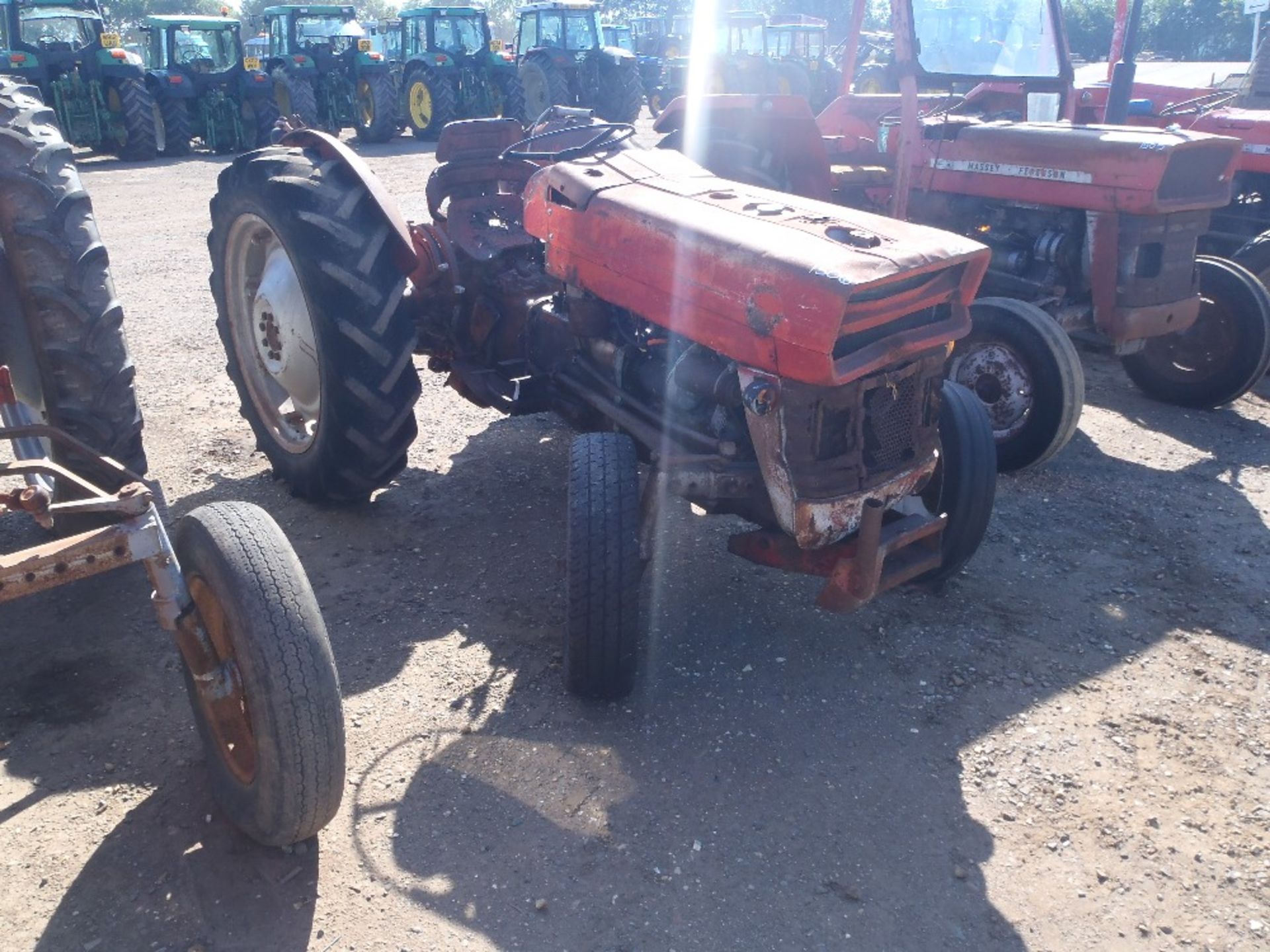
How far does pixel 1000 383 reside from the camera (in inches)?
186

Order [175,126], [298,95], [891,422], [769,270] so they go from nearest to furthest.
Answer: [769,270] → [891,422] → [175,126] → [298,95]

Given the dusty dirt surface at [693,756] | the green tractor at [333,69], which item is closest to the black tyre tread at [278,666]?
the dusty dirt surface at [693,756]

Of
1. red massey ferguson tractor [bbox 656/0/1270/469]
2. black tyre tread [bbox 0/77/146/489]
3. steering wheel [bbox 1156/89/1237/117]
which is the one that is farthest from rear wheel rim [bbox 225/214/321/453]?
steering wheel [bbox 1156/89/1237/117]

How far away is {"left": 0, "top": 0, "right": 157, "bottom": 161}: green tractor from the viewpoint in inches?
559

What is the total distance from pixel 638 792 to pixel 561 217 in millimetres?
1928

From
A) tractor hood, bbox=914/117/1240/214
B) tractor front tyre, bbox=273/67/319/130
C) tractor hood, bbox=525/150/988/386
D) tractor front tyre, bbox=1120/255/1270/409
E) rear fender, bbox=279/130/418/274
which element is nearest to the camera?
tractor hood, bbox=525/150/988/386

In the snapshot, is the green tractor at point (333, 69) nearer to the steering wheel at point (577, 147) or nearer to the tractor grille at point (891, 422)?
the steering wheel at point (577, 147)

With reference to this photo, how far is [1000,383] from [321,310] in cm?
300

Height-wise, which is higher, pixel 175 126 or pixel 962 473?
pixel 175 126

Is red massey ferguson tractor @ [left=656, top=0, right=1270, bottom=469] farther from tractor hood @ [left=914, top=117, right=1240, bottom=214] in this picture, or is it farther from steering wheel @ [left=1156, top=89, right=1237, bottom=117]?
steering wheel @ [left=1156, top=89, right=1237, bottom=117]

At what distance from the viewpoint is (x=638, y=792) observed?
2.71m

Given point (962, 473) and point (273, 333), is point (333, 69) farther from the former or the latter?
point (962, 473)

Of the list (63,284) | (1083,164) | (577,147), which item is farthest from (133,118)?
(1083,164)

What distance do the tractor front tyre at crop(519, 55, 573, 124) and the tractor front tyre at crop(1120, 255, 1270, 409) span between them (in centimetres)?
1312
